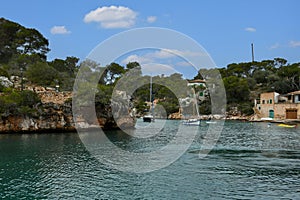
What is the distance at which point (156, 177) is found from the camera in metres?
Result: 17.5

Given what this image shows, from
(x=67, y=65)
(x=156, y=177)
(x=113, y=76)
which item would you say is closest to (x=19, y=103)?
(x=113, y=76)

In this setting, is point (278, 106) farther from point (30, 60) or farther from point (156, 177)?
point (156, 177)

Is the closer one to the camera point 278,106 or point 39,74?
point 39,74

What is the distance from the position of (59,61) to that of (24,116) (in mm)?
26893

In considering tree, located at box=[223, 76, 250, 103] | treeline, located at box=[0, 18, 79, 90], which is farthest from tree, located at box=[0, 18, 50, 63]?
tree, located at box=[223, 76, 250, 103]

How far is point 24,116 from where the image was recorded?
3981cm

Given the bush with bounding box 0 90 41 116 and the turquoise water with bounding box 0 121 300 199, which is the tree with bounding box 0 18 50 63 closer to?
the bush with bounding box 0 90 41 116

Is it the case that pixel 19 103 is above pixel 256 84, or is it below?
below

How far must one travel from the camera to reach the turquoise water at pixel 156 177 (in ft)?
47.1

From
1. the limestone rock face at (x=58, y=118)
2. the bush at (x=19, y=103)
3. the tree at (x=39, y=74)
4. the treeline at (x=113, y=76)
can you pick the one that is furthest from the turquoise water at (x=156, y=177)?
the tree at (x=39, y=74)

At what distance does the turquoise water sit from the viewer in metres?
14.4

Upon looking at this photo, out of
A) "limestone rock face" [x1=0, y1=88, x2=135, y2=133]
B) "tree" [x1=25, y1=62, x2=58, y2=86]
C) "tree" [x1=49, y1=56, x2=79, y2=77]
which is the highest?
"tree" [x1=49, y1=56, x2=79, y2=77]

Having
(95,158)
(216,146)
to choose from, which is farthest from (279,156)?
(95,158)

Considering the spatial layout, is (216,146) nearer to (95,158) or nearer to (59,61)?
(95,158)
